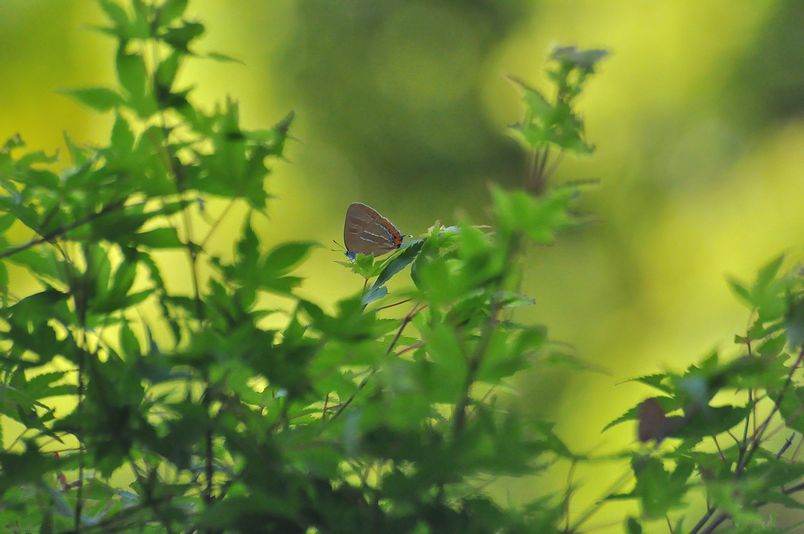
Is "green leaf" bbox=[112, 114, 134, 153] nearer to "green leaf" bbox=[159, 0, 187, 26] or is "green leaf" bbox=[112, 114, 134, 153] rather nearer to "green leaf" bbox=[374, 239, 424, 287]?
"green leaf" bbox=[159, 0, 187, 26]

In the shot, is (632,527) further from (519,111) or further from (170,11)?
(519,111)

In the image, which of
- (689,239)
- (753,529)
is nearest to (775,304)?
(753,529)

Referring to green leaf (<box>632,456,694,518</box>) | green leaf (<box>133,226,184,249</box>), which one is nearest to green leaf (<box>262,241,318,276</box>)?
green leaf (<box>133,226,184,249</box>)

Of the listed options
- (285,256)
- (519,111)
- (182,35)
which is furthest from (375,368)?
(519,111)

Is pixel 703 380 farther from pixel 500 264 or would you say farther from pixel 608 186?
pixel 608 186

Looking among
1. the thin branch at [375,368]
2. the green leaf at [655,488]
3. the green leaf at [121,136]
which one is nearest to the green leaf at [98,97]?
the green leaf at [121,136]

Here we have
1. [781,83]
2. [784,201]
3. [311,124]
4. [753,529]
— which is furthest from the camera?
[311,124]
